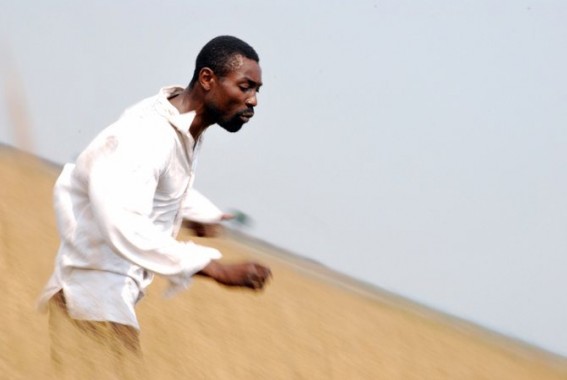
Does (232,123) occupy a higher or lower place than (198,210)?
higher

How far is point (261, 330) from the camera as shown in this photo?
9.46 meters

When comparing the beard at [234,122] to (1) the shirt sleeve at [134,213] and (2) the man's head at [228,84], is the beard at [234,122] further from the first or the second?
(1) the shirt sleeve at [134,213]

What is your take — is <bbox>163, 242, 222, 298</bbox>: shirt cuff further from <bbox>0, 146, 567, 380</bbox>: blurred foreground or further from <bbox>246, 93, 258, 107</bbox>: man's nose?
<bbox>246, 93, 258, 107</bbox>: man's nose

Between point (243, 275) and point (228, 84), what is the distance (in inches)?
25.0

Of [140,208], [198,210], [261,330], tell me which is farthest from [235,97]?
[261,330]

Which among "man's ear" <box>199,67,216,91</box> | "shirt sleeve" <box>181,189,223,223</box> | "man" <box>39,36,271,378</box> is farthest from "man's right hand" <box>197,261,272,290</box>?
"shirt sleeve" <box>181,189,223,223</box>

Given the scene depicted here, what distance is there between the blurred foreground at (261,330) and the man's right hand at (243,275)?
0.46 m

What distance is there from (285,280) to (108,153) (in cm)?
1114

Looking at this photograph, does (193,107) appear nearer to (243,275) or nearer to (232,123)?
(232,123)

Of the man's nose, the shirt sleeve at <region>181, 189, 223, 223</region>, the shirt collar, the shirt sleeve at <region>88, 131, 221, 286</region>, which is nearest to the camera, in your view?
the shirt sleeve at <region>88, 131, 221, 286</region>

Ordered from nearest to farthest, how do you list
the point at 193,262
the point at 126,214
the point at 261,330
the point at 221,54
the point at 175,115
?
the point at 126,214 → the point at 193,262 → the point at 175,115 → the point at 221,54 → the point at 261,330

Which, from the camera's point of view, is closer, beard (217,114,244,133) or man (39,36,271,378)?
man (39,36,271,378)

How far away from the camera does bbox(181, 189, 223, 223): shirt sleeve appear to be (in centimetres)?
539

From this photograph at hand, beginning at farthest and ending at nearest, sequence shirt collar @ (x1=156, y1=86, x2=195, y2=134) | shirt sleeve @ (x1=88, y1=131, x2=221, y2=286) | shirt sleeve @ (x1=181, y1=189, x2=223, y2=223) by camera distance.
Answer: shirt sleeve @ (x1=181, y1=189, x2=223, y2=223)
shirt collar @ (x1=156, y1=86, x2=195, y2=134)
shirt sleeve @ (x1=88, y1=131, x2=221, y2=286)
